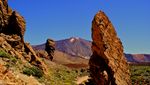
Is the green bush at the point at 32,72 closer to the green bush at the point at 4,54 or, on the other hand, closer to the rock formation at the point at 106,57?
the green bush at the point at 4,54

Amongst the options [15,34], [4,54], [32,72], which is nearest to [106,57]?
[4,54]

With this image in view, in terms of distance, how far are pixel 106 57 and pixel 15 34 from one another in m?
19.9

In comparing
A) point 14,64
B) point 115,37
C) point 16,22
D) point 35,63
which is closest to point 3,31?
point 16,22

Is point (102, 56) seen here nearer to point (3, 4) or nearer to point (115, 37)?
point (115, 37)

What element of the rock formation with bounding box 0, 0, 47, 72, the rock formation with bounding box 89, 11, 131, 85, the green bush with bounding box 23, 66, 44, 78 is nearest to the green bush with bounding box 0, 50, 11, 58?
the green bush with bounding box 23, 66, 44, 78

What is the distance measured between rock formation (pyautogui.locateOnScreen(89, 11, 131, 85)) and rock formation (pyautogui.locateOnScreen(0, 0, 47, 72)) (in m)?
15.3

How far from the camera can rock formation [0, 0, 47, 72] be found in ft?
130

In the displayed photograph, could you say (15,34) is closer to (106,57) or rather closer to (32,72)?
(32,72)

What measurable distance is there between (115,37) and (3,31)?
1954 centimetres

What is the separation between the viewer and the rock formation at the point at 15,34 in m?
39.7

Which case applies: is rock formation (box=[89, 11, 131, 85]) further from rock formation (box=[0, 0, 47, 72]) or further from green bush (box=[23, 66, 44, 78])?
rock formation (box=[0, 0, 47, 72])

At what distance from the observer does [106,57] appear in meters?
23.7

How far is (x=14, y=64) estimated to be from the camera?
34625 mm

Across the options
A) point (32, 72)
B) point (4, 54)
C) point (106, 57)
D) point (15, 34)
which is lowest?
point (32, 72)
